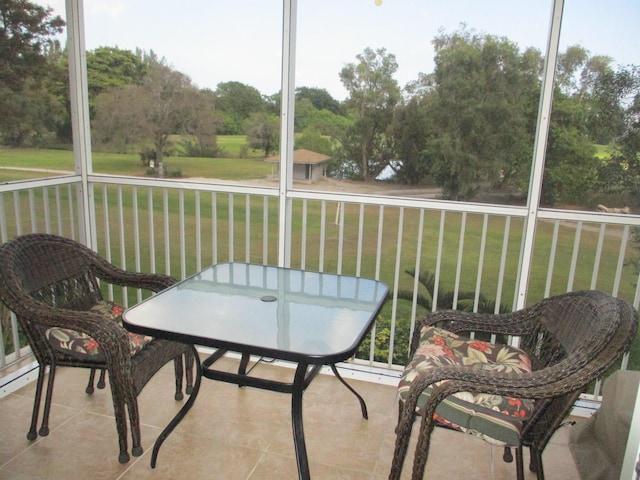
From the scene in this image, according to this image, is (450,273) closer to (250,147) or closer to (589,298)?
(250,147)

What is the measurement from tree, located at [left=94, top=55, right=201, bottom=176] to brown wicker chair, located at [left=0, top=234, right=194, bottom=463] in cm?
152

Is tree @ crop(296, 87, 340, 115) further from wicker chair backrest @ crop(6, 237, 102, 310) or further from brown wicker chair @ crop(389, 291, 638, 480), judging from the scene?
brown wicker chair @ crop(389, 291, 638, 480)

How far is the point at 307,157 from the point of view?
3.76 m

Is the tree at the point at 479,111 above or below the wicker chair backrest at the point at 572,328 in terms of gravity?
above

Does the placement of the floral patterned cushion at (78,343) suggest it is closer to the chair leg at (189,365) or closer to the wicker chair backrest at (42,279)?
the wicker chair backrest at (42,279)

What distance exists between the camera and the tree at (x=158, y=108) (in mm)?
3748

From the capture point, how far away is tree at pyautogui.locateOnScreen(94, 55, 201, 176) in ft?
12.3

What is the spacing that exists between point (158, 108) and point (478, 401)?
331cm

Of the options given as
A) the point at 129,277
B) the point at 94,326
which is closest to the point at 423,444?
the point at 94,326

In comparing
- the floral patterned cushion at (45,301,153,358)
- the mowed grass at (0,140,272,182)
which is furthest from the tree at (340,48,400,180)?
the floral patterned cushion at (45,301,153,358)


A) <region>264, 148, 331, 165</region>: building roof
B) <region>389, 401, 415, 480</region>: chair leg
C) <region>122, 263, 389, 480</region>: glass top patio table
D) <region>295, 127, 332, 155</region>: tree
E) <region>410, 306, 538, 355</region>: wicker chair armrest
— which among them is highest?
<region>295, 127, 332, 155</region>: tree

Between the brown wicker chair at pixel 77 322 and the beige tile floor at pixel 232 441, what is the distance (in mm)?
113

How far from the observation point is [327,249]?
7.94 metres

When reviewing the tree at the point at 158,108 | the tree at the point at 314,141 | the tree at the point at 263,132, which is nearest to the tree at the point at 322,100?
the tree at the point at 314,141
